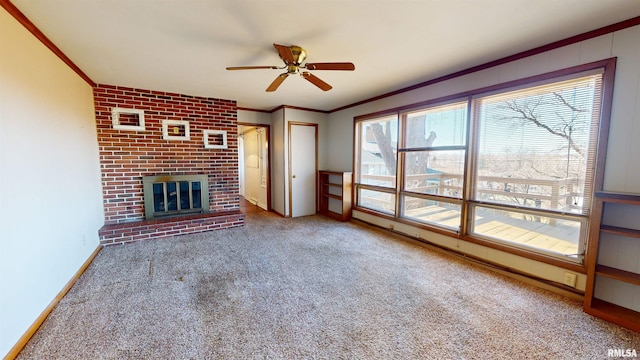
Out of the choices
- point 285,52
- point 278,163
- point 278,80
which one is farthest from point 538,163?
point 278,163

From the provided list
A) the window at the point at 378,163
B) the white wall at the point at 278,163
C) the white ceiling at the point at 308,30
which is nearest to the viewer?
the white ceiling at the point at 308,30

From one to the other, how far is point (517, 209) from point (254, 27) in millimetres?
3177

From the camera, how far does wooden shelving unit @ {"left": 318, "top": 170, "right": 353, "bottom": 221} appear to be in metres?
4.83

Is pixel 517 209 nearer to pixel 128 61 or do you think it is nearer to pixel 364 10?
pixel 364 10

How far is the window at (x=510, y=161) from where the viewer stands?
7.30 ft

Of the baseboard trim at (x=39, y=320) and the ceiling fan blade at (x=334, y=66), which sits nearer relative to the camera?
the baseboard trim at (x=39, y=320)

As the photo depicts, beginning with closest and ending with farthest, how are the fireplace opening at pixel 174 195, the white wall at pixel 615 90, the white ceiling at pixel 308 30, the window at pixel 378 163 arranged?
1. the white ceiling at pixel 308 30
2. the white wall at pixel 615 90
3. the fireplace opening at pixel 174 195
4. the window at pixel 378 163

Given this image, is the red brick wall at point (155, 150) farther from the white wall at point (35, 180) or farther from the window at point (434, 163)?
the window at point (434, 163)

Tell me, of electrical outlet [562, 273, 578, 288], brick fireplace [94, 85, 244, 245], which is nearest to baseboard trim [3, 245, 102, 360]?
brick fireplace [94, 85, 244, 245]

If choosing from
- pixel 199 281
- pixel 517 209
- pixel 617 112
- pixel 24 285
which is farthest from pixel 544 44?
pixel 24 285

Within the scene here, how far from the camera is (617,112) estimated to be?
199 centimetres

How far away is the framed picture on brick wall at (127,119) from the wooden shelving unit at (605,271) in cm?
552

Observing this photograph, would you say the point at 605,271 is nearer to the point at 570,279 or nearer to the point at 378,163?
the point at 570,279

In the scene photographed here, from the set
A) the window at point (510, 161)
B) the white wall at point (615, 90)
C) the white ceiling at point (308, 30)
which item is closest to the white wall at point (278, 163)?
the white ceiling at point (308, 30)
